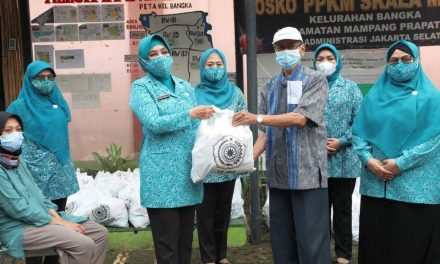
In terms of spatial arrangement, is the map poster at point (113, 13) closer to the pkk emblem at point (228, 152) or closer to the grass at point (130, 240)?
the grass at point (130, 240)

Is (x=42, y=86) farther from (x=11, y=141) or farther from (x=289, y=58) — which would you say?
(x=289, y=58)

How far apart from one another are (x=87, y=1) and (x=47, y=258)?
10.6 feet

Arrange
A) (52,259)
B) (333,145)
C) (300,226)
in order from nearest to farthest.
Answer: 1. (300,226)
2. (52,259)
3. (333,145)

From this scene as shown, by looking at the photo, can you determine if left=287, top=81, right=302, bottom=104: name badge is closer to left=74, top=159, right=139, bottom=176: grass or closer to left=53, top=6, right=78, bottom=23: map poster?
left=74, top=159, right=139, bottom=176: grass

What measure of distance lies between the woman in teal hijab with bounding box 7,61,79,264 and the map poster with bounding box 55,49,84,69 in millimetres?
2352

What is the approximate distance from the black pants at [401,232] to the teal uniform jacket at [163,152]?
120 cm

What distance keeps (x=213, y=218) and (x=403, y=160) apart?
1.59 m

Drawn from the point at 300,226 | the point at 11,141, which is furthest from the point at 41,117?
the point at 300,226

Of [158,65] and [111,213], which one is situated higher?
[158,65]

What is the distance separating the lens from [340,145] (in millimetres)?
4328

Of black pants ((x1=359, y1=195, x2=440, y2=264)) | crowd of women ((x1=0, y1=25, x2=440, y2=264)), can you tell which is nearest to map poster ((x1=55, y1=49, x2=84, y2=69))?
crowd of women ((x1=0, y1=25, x2=440, y2=264))

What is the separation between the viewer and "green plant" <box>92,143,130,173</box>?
20.9 feet

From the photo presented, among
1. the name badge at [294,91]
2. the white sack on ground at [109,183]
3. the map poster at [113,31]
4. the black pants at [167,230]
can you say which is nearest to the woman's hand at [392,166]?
the name badge at [294,91]

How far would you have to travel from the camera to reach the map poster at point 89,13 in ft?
21.0
